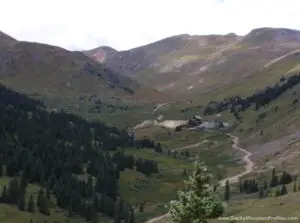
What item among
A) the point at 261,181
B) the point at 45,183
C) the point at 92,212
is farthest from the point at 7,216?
the point at 261,181

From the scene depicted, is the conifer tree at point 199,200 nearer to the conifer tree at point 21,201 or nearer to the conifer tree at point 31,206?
the conifer tree at point 31,206

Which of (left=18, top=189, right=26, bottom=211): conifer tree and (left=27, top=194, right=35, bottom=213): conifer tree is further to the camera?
(left=18, top=189, right=26, bottom=211): conifer tree

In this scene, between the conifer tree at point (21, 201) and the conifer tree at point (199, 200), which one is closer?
the conifer tree at point (199, 200)

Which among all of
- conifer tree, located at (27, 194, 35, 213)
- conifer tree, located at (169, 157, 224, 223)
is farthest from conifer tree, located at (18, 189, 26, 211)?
conifer tree, located at (169, 157, 224, 223)

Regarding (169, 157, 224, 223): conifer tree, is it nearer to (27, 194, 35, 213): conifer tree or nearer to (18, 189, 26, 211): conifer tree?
(27, 194, 35, 213): conifer tree

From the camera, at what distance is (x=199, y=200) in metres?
36.3

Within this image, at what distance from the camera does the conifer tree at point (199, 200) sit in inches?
1428

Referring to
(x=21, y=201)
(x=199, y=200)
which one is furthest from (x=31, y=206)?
(x=199, y=200)

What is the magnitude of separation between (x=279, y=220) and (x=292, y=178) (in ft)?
445

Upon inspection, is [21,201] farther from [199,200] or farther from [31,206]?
[199,200]

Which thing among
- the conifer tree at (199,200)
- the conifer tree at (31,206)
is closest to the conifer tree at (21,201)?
the conifer tree at (31,206)

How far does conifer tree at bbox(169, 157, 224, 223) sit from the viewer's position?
36281mm

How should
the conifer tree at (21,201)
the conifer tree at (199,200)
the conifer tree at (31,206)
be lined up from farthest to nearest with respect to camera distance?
1. the conifer tree at (21,201)
2. the conifer tree at (31,206)
3. the conifer tree at (199,200)

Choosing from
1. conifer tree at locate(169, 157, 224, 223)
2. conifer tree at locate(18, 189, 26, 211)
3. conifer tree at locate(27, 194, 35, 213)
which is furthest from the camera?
conifer tree at locate(18, 189, 26, 211)
